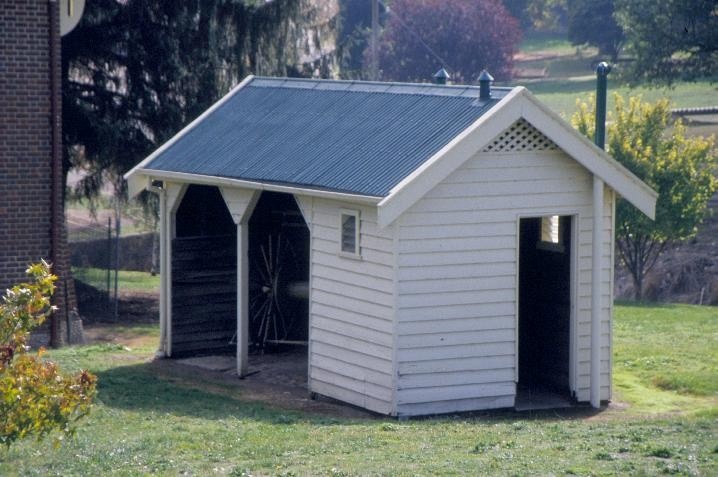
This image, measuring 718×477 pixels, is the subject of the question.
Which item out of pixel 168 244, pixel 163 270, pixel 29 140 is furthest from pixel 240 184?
pixel 29 140

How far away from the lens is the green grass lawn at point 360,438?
31.7 ft

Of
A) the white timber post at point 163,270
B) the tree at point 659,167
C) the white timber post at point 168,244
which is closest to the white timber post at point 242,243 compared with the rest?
the white timber post at point 168,244

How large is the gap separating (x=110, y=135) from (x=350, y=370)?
9650 mm

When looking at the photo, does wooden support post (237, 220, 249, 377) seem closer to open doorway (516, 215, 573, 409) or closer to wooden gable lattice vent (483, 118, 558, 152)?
open doorway (516, 215, 573, 409)

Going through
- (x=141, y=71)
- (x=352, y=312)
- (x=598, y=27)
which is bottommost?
(x=352, y=312)

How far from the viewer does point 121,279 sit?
1106 inches

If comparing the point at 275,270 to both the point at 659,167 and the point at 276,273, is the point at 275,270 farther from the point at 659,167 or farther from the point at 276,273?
the point at 659,167

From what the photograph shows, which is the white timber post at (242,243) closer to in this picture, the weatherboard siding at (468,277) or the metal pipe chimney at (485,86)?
the weatherboard siding at (468,277)

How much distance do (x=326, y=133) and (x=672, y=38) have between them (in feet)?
74.2

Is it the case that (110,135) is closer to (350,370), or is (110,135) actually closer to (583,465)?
(350,370)

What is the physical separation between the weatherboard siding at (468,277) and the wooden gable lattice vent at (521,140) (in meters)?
0.07

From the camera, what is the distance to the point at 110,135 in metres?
22.0

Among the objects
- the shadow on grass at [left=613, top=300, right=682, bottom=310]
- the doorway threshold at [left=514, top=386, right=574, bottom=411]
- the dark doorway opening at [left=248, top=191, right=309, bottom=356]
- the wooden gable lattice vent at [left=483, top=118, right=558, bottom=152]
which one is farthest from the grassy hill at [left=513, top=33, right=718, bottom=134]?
the wooden gable lattice vent at [left=483, top=118, right=558, bottom=152]

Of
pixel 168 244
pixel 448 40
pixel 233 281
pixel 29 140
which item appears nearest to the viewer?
pixel 168 244
